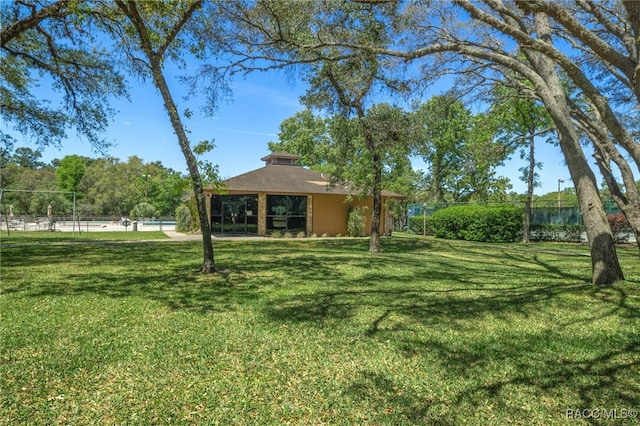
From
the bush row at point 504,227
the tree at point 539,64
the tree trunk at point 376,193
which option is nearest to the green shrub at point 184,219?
the tree trunk at point 376,193

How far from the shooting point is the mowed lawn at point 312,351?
2.73 m

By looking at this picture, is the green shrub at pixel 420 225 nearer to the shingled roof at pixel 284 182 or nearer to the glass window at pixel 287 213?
the shingled roof at pixel 284 182

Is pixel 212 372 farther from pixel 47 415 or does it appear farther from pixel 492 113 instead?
pixel 492 113

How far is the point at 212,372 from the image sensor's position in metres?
3.29

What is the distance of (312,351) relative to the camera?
12.5 ft

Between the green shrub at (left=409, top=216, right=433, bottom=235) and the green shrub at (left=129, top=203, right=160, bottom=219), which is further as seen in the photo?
the green shrub at (left=129, top=203, right=160, bottom=219)

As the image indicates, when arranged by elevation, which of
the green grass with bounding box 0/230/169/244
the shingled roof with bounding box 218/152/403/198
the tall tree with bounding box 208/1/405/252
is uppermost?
the tall tree with bounding box 208/1/405/252

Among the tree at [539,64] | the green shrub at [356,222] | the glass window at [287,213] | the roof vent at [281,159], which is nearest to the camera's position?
the tree at [539,64]

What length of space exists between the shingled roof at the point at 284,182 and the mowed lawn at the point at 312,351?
1170 centimetres

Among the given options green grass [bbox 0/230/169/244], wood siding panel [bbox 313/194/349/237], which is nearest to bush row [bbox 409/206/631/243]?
wood siding panel [bbox 313/194/349/237]

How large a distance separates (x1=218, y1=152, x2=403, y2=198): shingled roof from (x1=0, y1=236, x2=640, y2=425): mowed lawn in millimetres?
11698

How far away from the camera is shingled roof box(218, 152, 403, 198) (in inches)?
757

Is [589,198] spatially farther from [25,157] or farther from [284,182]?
[25,157]

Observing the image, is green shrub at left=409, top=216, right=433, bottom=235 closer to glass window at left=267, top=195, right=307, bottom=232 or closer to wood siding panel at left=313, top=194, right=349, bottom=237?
wood siding panel at left=313, top=194, right=349, bottom=237
